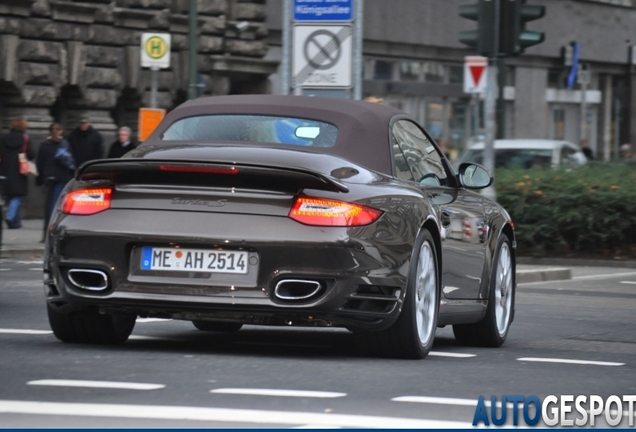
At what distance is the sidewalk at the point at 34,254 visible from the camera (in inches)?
755

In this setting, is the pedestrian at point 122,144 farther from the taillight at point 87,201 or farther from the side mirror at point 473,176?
the taillight at point 87,201

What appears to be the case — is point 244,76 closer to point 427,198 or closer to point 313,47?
point 313,47

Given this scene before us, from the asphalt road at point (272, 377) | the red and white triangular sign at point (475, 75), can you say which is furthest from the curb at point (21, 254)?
the asphalt road at point (272, 377)

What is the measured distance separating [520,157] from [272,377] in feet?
68.5

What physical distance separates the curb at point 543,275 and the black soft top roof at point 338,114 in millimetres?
9743

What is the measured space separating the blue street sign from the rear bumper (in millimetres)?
9795

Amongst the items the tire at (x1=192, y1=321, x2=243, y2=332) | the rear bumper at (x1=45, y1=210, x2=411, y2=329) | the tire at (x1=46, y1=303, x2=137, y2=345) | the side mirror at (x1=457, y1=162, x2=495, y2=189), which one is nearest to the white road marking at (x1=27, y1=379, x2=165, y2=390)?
the rear bumper at (x1=45, y1=210, x2=411, y2=329)

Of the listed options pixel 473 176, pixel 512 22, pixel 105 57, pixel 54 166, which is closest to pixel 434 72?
pixel 105 57

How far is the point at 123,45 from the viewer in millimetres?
30188

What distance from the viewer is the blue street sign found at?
58.1ft

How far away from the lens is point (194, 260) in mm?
7957

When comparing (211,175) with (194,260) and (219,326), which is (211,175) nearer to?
(194,260)

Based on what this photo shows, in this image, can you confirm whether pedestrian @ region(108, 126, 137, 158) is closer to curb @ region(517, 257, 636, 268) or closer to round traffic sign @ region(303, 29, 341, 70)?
curb @ region(517, 257, 636, 268)

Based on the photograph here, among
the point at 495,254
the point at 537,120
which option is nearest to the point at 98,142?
the point at 495,254
